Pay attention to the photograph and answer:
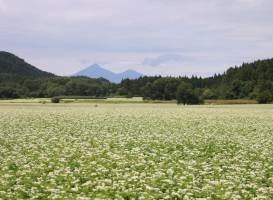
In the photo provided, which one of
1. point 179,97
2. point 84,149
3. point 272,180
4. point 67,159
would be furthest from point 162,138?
point 179,97

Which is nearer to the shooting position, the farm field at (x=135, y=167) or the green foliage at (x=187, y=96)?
the farm field at (x=135, y=167)

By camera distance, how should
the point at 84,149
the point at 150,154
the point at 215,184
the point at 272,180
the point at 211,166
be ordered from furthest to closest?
the point at 84,149, the point at 150,154, the point at 211,166, the point at 272,180, the point at 215,184

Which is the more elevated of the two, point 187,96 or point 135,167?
point 187,96

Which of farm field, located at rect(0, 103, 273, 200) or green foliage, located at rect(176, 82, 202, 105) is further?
green foliage, located at rect(176, 82, 202, 105)

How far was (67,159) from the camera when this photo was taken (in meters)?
16.6

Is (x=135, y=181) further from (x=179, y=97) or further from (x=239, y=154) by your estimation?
(x=179, y=97)

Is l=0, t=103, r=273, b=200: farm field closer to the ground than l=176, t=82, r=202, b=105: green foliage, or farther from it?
closer to the ground

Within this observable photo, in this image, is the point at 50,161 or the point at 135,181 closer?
the point at 135,181

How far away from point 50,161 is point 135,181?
485cm

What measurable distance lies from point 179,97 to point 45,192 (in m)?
111

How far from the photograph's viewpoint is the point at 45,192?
1141 cm

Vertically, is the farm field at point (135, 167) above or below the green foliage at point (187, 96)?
below

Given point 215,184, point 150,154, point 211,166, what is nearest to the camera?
point 215,184

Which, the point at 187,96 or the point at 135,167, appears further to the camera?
the point at 187,96
